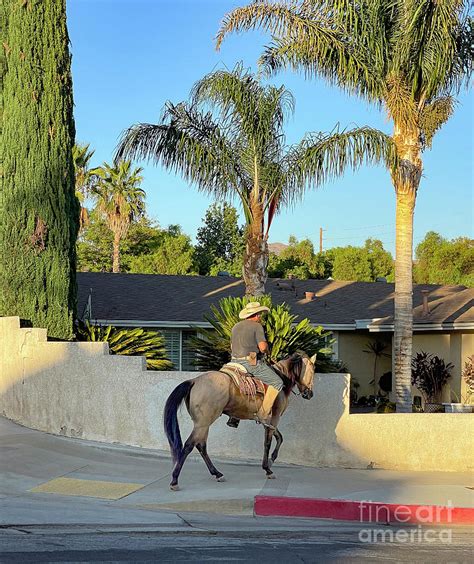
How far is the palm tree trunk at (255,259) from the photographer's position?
20.1 m

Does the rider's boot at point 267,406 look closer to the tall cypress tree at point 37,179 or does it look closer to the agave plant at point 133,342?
the agave plant at point 133,342

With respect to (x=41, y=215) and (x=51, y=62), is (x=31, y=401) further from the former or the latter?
(x=51, y=62)

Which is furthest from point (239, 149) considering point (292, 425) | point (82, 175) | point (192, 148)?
point (82, 175)

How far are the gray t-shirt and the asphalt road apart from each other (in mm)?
3168

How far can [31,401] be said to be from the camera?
16.3 metres

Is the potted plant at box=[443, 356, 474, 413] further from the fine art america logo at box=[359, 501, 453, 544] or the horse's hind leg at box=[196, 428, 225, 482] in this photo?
the fine art america logo at box=[359, 501, 453, 544]

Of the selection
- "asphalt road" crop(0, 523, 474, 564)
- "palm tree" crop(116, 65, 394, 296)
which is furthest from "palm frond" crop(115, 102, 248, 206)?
"asphalt road" crop(0, 523, 474, 564)

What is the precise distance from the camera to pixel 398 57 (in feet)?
60.7

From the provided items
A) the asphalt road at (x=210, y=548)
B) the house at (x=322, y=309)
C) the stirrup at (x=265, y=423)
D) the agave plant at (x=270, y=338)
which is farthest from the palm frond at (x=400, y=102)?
the asphalt road at (x=210, y=548)

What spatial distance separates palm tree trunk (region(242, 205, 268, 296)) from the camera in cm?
2008

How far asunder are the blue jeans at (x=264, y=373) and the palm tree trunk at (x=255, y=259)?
775 cm

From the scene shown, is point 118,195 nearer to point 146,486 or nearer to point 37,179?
point 37,179

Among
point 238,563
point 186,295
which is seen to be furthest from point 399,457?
point 186,295

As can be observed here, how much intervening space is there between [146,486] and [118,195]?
1387 inches
